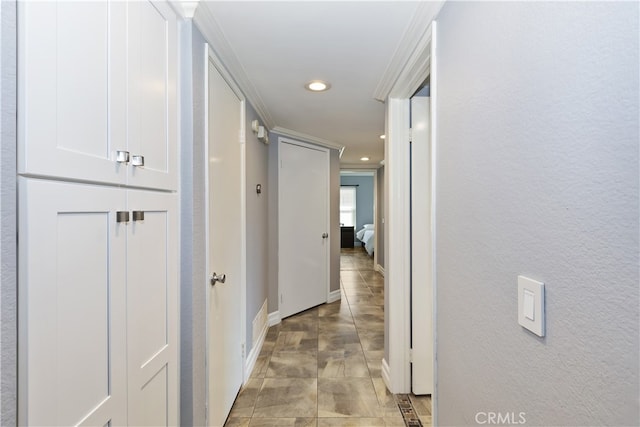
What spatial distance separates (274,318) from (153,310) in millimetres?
2499

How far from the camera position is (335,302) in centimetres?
439

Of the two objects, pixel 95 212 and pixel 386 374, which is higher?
pixel 95 212

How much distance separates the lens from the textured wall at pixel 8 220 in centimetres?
59

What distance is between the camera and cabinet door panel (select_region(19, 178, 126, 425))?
25.0 inches

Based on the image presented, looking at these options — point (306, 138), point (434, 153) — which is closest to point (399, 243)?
point (434, 153)

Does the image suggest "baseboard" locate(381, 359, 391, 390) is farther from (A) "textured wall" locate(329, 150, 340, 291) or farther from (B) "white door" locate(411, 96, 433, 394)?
(A) "textured wall" locate(329, 150, 340, 291)

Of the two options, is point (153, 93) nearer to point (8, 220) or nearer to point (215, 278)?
point (8, 220)

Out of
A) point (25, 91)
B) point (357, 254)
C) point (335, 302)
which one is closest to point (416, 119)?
point (25, 91)

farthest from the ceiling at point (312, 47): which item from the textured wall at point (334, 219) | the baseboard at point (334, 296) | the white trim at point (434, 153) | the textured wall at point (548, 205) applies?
the baseboard at point (334, 296)

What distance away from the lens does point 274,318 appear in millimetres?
3490

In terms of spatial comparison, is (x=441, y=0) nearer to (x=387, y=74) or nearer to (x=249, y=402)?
(x=387, y=74)

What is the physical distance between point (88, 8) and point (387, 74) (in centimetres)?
164

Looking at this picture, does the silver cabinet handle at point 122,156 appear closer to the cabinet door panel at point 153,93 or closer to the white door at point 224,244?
the cabinet door panel at point 153,93

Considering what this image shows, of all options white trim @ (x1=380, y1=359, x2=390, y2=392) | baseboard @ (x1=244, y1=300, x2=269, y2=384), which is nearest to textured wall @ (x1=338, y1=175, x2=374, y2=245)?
Result: baseboard @ (x1=244, y1=300, x2=269, y2=384)
